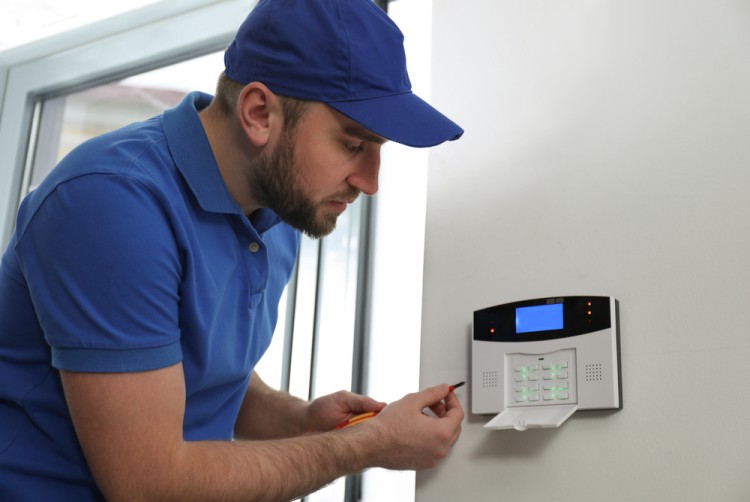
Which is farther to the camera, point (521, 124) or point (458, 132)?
point (521, 124)

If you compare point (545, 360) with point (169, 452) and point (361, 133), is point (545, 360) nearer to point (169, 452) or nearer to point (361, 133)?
point (361, 133)

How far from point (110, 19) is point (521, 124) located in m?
1.19

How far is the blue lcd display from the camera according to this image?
1232mm

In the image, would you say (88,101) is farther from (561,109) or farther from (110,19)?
(561,109)

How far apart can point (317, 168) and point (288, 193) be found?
0.17 ft

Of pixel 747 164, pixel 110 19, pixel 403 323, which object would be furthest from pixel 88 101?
pixel 747 164

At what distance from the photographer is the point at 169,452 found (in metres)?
0.93

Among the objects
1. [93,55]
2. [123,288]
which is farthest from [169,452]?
[93,55]

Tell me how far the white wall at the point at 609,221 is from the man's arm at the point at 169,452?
319 mm

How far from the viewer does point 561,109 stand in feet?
4.30

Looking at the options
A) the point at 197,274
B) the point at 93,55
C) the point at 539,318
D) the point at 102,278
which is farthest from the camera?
the point at 93,55

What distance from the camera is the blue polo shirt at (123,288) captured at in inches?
36.4

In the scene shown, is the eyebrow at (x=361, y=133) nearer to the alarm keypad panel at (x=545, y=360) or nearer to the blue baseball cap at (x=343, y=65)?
the blue baseball cap at (x=343, y=65)

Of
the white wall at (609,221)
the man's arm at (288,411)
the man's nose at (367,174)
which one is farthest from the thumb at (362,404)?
the man's nose at (367,174)
